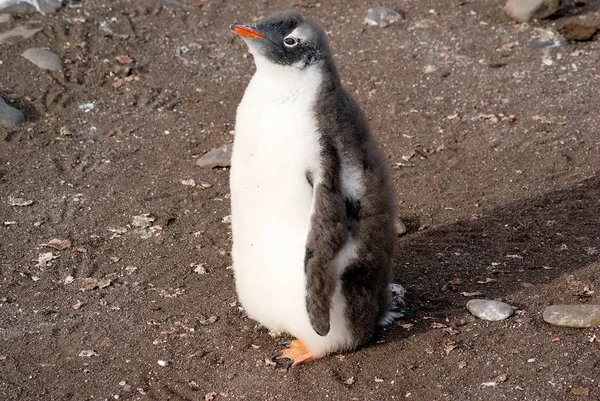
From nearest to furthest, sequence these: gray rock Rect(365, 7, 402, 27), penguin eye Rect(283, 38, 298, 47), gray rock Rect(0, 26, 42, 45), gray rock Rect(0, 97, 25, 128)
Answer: penguin eye Rect(283, 38, 298, 47)
gray rock Rect(0, 97, 25, 128)
gray rock Rect(0, 26, 42, 45)
gray rock Rect(365, 7, 402, 27)

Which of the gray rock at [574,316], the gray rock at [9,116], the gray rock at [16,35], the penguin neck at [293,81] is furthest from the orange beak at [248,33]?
the gray rock at [16,35]

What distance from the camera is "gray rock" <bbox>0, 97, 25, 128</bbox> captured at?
658cm

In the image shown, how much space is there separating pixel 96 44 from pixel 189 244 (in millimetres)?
3193

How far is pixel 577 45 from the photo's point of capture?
7.56 meters

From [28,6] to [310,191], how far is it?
5317 mm

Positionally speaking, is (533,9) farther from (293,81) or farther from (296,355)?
(296,355)

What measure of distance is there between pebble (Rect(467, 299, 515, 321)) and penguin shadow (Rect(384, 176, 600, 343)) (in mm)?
81

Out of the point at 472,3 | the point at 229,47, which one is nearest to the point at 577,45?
the point at 472,3

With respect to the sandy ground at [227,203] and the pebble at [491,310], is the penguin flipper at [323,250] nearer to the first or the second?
the sandy ground at [227,203]

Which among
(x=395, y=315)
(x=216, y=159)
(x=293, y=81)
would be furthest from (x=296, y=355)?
(x=216, y=159)

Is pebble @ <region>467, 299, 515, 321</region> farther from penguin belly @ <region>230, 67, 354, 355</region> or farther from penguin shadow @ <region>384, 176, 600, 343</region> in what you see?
penguin belly @ <region>230, 67, 354, 355</region>

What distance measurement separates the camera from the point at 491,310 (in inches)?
166

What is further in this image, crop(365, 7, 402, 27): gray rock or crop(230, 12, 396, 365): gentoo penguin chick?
crop(365, 7, 402, 27): gray rock

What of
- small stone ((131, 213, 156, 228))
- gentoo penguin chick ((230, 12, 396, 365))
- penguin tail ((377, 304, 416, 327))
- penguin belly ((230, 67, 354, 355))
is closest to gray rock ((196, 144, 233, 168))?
small stone ((131, 213, 156, 228))
